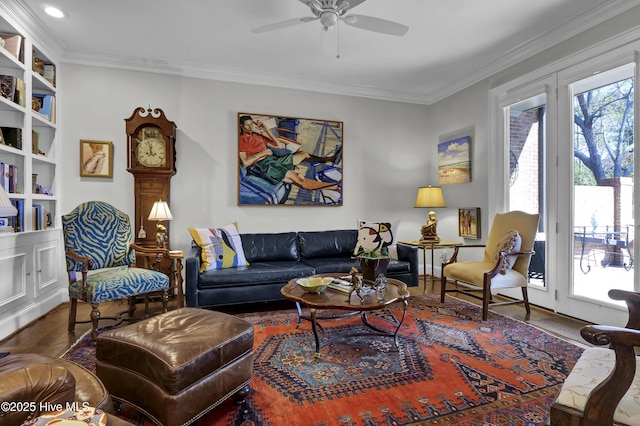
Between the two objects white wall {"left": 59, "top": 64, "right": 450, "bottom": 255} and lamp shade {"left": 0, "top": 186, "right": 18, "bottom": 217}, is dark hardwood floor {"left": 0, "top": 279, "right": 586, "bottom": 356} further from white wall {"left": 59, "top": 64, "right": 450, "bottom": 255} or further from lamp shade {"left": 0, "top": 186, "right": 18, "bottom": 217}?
lamp shade {"left": 0, "top": 186, "right": 18, "bottom": 217}

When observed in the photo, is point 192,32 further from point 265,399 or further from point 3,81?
point 265,399

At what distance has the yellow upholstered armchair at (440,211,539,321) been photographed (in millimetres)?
3115

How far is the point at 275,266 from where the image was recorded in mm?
3682

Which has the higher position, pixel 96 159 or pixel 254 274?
pixel 96 159

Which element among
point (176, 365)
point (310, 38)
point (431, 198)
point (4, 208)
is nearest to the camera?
point (176, 365)

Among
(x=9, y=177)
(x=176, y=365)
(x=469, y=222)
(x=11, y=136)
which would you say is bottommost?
(x=176, y=365)

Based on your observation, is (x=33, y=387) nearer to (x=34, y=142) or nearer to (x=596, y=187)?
(x=34, y=142)

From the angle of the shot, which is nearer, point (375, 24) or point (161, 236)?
point (375, 24)

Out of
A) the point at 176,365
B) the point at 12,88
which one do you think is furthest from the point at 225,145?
the point at 176,365

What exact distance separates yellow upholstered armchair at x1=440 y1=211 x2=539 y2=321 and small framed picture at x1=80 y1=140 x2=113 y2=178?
3981 mm

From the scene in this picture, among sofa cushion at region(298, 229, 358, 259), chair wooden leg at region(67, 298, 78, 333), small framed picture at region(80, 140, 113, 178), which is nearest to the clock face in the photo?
small framed picture at region(80, 140, 113, 178)

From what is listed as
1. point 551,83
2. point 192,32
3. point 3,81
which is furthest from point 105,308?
point 551,83

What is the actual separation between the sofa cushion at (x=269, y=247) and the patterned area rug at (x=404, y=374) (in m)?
1.05

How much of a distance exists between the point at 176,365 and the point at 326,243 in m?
2.94
